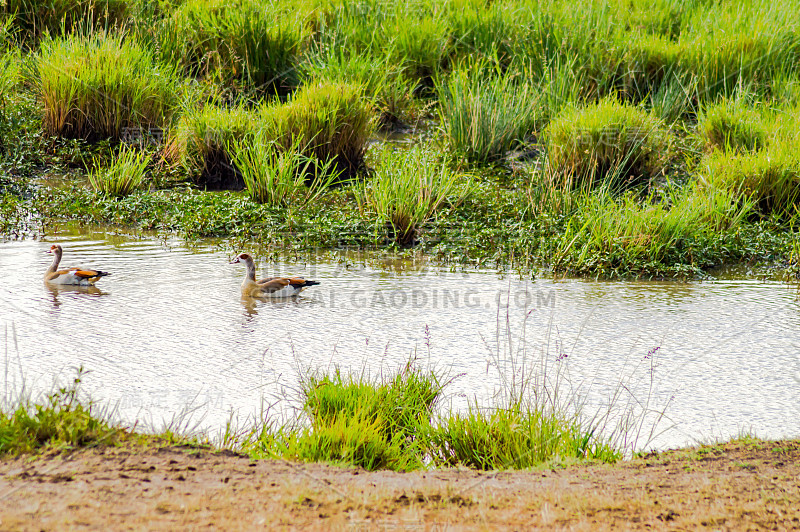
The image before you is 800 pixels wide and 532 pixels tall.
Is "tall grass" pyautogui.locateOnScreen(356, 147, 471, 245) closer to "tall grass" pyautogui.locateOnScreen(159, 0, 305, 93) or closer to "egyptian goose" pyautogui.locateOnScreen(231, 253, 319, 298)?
"egyptian goose" pyautogui.locateOnScreen(231, 253, 319, 298)

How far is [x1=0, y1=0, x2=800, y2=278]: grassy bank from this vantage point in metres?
8.77

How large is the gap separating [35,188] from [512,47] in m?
7.30

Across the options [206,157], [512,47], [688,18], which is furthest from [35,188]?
[688,18]

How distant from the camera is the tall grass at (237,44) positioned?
12.0 meters

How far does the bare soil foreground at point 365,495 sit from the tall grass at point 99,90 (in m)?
8.13

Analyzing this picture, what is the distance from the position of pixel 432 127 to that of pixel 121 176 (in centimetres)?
444

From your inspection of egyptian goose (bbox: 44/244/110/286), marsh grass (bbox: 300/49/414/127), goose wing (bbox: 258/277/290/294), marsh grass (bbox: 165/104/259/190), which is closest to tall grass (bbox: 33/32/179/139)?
marsh grass (bbox: 165/104/259/190)

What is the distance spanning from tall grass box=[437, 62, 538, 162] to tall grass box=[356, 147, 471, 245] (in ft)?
3.77

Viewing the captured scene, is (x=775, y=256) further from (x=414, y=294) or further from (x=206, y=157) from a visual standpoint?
(x=206, y=157)

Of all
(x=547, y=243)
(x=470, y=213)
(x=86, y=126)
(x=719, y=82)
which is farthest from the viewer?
(x=719, y=82)

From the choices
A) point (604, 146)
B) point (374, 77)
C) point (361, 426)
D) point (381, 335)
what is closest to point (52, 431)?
point (361, 426)

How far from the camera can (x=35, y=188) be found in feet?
32.4

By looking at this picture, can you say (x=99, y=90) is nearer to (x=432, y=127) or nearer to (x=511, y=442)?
(x=432, y=127)

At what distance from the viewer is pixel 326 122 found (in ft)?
33.4
